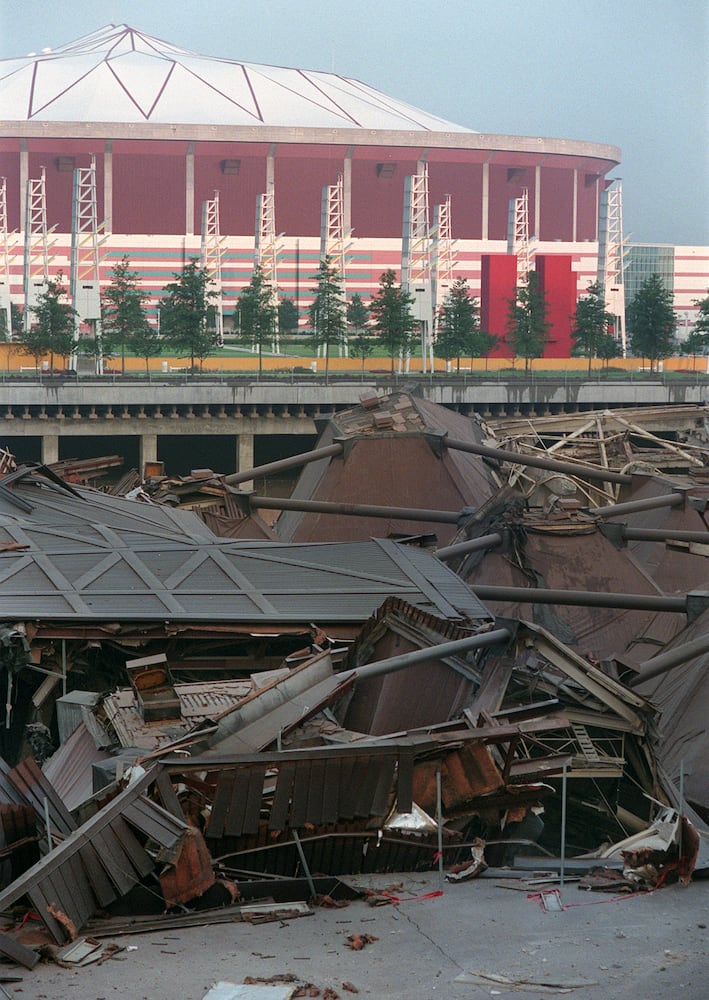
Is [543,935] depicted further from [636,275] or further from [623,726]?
[636,275]

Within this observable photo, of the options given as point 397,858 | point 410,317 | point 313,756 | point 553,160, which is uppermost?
point 553,160

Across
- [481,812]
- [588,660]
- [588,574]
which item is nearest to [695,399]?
[588,574]

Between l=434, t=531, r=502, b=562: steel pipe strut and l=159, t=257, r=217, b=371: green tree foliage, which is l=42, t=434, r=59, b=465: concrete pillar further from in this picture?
l=434, t=531, r=502, b=562: steel pipe strut

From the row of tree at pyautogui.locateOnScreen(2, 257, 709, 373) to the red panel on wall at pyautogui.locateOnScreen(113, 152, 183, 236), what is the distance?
36.5 metres

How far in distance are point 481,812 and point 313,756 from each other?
5.30ft

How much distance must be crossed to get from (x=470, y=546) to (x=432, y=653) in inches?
288

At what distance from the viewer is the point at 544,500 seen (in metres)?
30.7

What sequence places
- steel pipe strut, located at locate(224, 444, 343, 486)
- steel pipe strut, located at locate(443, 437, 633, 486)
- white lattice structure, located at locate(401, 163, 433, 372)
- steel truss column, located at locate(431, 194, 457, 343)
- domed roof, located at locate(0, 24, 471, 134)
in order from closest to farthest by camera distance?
steel pipe strut, located at locate(443, 437, 633, 486) → steel pipe strut, located at locate(224, 444, 343, 486) → white lattice structure, located at locate(401, 163, 433, 372) → steel truss column, located at locate(431, 194, 457, 343) → domed roof, located at locate(0, 24, 471, 134)

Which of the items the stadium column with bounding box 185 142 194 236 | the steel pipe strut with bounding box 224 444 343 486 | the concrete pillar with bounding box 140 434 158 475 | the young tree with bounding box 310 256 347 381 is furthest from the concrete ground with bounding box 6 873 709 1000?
the stadium column with bounding box 185 142 194 236

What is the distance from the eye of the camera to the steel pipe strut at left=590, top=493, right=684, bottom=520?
2216 centimetres

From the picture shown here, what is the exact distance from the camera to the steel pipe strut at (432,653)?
12248mm

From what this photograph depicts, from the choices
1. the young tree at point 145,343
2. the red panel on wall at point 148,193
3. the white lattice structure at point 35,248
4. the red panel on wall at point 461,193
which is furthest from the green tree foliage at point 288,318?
the red panel on wall at point 461,193

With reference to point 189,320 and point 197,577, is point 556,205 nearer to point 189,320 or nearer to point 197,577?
point 189,320

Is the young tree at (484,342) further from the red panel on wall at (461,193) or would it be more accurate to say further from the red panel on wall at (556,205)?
the red panel on wall at (556,205)
